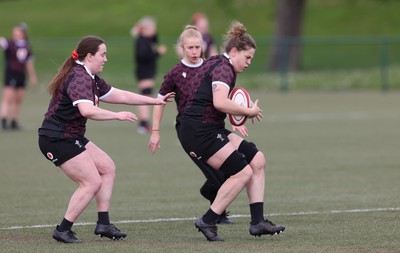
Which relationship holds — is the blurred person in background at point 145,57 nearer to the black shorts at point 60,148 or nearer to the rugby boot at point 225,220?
the rugby boot at point 225,220

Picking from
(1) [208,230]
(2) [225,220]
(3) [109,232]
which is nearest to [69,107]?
(3) [109,232]

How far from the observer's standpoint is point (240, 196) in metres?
11.4

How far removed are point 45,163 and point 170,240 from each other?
6.69 meters

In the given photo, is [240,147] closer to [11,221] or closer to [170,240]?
[170,240]

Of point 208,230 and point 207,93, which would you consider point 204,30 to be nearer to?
point 207,93

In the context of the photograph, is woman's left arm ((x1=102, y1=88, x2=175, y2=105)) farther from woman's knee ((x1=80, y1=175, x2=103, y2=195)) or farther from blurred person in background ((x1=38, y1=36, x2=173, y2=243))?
woman's knee ((x1=80, y1=175, x2=103, y2=195))

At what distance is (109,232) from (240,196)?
11.4 ft

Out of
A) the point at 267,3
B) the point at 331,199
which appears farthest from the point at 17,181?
the point at 267,3

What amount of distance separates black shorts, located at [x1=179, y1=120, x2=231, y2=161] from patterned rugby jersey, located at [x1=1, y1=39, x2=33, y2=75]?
1251 centimetres

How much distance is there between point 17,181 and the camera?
1241 centimetres

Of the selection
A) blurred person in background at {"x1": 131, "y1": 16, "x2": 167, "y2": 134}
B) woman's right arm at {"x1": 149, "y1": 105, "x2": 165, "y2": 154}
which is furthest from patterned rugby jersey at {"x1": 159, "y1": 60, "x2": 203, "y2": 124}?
blurred person in background at {"x1": 131, "y1": 16, "x2": 167, "y2": 134}

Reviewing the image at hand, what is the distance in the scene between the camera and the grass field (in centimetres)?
805

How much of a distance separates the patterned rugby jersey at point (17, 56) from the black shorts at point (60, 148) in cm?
1244

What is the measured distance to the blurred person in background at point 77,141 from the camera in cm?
800
